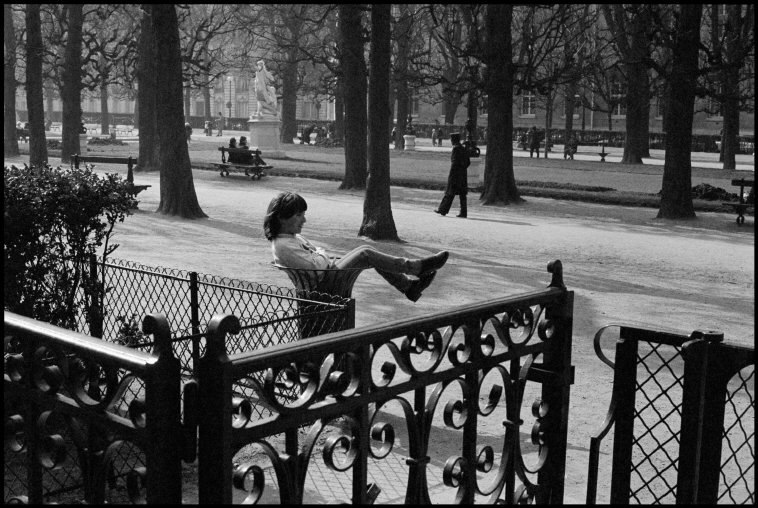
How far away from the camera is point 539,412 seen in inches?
161

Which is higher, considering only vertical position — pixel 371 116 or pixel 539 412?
pixel 371 116

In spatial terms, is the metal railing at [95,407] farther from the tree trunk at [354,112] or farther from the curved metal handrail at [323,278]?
the tree trunk at [354,112]

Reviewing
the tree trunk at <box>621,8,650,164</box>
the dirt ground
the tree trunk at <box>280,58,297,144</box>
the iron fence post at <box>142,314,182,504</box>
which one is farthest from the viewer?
the tree trunk at <box>280,58,297,144</box>

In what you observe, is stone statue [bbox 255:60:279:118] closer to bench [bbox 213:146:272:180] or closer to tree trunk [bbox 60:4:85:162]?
tree trunk [bbox 60:4:85:162]

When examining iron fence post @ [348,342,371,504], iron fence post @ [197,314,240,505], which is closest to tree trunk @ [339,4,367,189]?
iron fence post @ [348,342,371,504]

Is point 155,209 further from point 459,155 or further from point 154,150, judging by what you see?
point 154,150

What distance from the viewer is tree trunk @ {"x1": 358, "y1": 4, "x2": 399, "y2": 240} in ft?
52.5

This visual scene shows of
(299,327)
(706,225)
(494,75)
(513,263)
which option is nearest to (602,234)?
(706,225)

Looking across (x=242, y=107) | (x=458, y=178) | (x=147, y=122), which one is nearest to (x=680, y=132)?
(x=458, y=178)

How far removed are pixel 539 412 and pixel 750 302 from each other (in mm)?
7966

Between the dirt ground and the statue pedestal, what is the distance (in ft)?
51.7

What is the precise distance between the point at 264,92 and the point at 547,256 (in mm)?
25635

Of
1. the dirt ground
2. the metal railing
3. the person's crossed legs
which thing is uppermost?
the metal railing

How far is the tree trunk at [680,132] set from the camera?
2000cm
